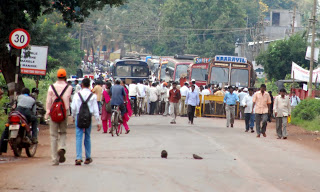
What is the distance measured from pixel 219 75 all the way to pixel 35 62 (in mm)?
15410

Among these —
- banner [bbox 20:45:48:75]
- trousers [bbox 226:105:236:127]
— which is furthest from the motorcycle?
trousers [bbox 226:105:236:127]

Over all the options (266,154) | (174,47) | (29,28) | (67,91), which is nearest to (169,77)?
(29,28)

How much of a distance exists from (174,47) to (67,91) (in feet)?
243

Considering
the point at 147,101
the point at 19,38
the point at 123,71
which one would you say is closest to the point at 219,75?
the point at 147,101

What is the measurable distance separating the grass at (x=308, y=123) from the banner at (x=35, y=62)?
1110 cm

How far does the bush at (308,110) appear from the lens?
89.9ft

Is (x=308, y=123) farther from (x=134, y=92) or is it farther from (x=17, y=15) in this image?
(x=17, y=15)

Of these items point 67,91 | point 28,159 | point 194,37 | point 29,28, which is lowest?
point 28,159

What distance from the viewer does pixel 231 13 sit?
252 feet

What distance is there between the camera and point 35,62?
68.2ft

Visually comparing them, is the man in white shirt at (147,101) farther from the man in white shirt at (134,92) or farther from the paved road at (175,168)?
the paved road at (175,168)

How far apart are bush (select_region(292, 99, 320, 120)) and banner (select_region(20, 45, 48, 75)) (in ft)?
41.5

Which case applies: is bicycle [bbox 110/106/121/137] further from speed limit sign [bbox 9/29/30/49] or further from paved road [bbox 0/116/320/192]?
speed limit sign [bbox 9/29/30/49]

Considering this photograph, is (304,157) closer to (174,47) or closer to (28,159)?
(28,159)
